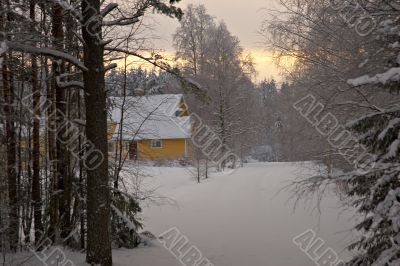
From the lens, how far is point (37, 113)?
1020 cm

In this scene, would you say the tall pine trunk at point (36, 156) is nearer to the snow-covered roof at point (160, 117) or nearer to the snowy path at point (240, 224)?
the snow-covered roof at point (160, 117)

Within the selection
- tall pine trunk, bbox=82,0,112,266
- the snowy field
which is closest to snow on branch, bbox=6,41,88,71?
tall pine trunk, bbox=82,0,112,266

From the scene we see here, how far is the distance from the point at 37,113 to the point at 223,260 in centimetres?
505

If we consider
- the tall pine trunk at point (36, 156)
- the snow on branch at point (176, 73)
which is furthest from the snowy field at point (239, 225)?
the snow on branch at point (176, 73)

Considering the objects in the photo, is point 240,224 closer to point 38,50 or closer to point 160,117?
point 160,117

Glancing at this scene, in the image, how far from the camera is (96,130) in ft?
26.3

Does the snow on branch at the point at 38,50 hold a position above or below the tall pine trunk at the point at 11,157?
above

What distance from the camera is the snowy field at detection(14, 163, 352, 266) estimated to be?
32.8 ft

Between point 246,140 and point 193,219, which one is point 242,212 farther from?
point 246,140

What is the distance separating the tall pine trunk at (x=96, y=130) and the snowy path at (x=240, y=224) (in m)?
1.22

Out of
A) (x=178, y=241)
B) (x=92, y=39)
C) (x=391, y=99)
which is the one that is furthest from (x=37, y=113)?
(x=391, y=99)

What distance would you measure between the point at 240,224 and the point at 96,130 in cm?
742

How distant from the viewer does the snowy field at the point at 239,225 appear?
1000 centimetres

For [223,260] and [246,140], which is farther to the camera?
[246,140]
